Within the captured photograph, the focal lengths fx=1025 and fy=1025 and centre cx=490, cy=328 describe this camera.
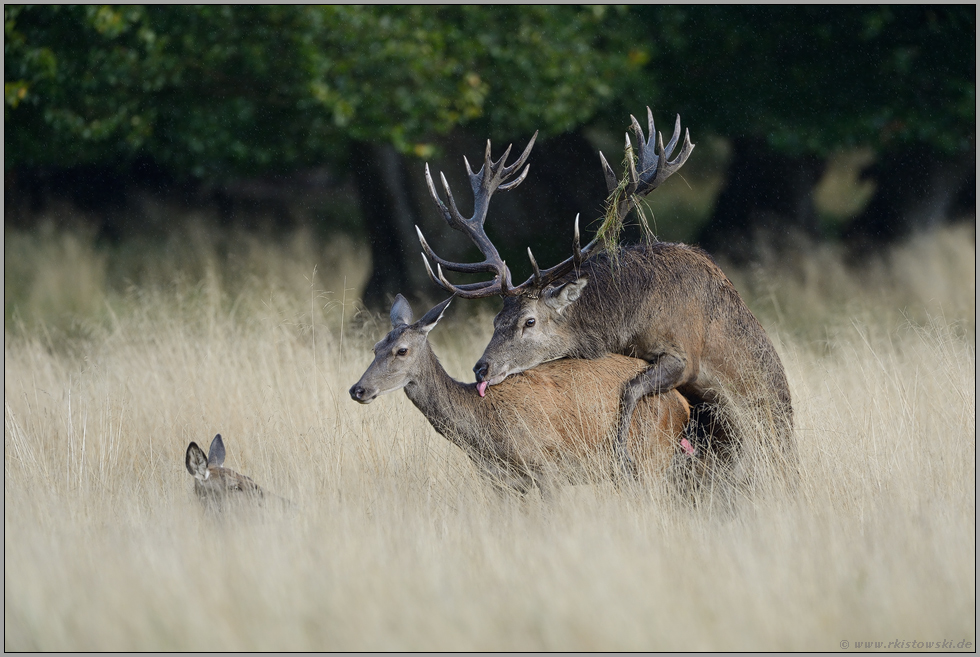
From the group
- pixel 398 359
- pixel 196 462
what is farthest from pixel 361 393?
pixel 196 462

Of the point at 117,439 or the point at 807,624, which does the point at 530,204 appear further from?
the point at 807,624

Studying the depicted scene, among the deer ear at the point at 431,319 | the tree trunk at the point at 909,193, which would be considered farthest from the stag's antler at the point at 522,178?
the tree trunk at the point at 909,193

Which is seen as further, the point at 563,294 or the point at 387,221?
the point at 387,221

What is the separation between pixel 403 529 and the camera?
4.90 meters

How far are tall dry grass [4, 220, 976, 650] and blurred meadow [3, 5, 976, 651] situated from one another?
0.07 ft

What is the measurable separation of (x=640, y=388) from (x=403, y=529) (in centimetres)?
148

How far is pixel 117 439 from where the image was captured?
648 centimetres

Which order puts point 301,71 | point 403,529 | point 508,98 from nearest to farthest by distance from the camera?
1. point 403,529
2. point 301,71
3. point 508,98

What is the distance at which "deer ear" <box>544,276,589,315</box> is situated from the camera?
5.61 meters

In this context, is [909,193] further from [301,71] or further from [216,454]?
[216,454]

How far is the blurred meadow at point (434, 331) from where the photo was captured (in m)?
3.97

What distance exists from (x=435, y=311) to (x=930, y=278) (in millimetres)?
8747

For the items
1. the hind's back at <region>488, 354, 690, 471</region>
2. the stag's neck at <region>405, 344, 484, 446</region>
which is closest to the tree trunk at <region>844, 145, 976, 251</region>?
the hind's back at <region>488, 354, 690, 471</region>

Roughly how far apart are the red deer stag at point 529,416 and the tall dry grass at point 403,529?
0.70 ft
